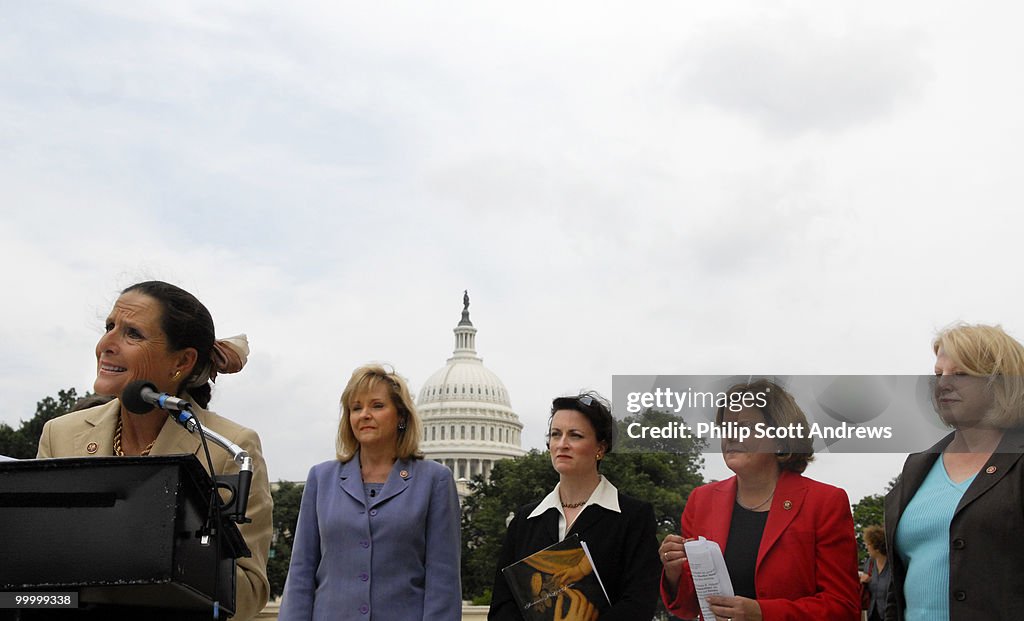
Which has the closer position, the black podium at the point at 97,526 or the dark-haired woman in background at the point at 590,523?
the black podium at the point at 97,526

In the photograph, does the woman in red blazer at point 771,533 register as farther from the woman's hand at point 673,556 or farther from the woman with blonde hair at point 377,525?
the woman with blonde hair at point 377,525

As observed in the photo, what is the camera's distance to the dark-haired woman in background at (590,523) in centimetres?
534

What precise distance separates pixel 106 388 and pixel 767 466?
3.05 m

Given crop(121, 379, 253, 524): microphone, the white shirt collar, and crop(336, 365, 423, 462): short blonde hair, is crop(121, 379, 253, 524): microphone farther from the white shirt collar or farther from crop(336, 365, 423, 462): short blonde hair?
the white shirt collar

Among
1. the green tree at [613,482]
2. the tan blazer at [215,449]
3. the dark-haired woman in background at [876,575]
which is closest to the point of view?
the tan blazer at [215,449]

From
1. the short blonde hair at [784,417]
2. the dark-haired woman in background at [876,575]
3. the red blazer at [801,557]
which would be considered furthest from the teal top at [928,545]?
the dark-haired woman in background at [876,575]

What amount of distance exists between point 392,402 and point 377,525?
61cm

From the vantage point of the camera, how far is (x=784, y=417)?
5293 mm

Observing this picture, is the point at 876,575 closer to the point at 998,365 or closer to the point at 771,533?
the point at 771,533

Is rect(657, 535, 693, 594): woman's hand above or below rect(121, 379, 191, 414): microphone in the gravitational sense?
below

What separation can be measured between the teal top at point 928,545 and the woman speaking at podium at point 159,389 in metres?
2.40

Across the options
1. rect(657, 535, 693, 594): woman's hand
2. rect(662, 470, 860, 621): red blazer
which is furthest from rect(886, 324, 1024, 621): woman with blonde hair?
rect(657, 535, 693, 594): woman's hand

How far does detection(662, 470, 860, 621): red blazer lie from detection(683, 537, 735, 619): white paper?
0.21 m

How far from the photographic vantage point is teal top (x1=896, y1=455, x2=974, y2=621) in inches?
165
